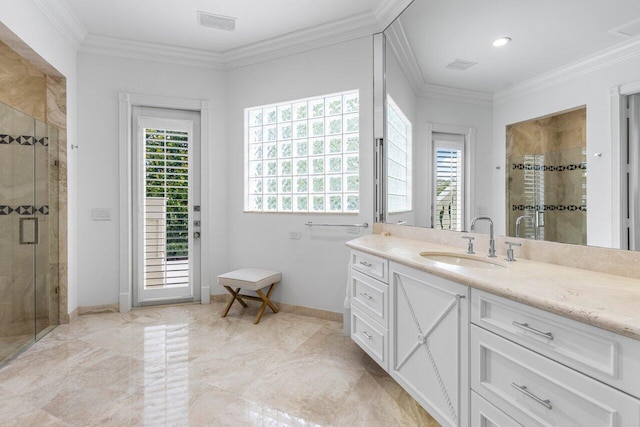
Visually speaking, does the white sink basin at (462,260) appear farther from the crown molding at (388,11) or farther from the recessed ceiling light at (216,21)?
the recessed ceiling light at (216,21)

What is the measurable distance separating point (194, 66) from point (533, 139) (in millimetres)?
3403

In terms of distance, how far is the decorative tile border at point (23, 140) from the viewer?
96.8 inches

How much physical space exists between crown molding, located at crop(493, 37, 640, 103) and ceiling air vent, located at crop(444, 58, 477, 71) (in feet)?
0.96

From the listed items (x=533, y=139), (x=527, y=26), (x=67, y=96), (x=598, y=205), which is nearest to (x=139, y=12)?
(x=67, y=96)

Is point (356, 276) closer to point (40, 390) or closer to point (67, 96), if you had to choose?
point (40, 390)

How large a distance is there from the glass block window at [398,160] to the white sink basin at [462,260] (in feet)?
2.16

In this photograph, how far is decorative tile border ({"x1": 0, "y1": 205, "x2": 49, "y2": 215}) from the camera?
8.27 ft

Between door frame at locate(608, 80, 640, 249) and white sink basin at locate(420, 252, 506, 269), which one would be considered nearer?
door frame at locate(608, 80, 640, 249)

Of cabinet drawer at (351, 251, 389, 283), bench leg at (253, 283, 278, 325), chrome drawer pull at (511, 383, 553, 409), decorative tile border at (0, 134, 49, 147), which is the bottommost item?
bench leg at (253, 283, 278, 325)

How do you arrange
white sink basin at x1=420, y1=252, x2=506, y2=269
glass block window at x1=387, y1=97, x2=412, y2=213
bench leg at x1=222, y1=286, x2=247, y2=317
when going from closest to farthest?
white sink basin at x1=420, y1=252, x2=506, y2=269 → glass block window at x1=387, y1=97, x2=412, y2=213 → bench leg at x1=222, y1=286, x2=247, y2=317

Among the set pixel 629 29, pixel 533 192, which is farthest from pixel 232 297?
pixel 629 29

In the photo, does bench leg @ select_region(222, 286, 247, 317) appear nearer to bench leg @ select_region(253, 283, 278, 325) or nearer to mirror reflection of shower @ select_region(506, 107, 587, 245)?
bench leg @ select_region(253, 283, 278, 325)

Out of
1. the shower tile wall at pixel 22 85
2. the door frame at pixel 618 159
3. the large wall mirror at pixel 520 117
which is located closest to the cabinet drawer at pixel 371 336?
the large wall mirror at pixel 520 117

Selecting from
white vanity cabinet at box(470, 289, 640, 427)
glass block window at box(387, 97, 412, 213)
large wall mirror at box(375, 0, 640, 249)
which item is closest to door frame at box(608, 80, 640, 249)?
large wall mirror at box(375, 0, 640, 249)
